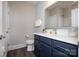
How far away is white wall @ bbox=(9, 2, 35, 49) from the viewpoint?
4422 mm

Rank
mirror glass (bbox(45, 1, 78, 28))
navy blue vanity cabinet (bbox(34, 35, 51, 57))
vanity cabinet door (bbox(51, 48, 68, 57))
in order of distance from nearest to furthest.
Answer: vanity cabinet door (bbox(51, 48, 68, 57)), navy blue vanity cabinet (bbox(34, 35, 51, 57)), mirror glass (bbox(45, 1, 78, 28))

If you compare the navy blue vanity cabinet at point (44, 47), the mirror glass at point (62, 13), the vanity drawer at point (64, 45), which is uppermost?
the mirror glass at point (62, 13)

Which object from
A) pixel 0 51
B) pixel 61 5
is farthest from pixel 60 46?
pixel 61 5

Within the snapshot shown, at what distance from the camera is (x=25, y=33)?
487cm

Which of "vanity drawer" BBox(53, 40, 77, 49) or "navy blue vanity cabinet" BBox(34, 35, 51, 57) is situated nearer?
"vanity drawer" BBox(53, 40, 77, 49)

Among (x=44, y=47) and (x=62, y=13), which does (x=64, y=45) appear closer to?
(x=44, y=47)

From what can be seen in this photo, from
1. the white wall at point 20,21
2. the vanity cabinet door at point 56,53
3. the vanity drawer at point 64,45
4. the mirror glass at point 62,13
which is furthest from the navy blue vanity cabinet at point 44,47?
the white wall at point 20,21

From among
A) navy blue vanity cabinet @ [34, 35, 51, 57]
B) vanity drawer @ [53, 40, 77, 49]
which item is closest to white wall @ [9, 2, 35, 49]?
navy blue vanity cabinet @ [34, 35, 51, 57]

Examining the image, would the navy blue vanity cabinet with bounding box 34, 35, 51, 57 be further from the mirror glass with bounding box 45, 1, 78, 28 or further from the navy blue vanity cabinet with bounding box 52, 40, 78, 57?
the mirror glass with bounding box 45, 1, 78, 28

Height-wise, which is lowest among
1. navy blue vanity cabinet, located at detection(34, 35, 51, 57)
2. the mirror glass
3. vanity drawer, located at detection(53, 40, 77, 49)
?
navy blue vanity cabinet, located at detection(34, 35, 51, 57)

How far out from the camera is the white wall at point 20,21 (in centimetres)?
442

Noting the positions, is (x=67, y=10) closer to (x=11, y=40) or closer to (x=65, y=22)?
(x=65, y=22)

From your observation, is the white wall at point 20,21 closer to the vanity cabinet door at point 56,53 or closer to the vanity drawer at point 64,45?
the vanity cabinet door at point 56,53

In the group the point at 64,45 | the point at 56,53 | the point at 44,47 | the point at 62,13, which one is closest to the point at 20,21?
the point at 62,13
